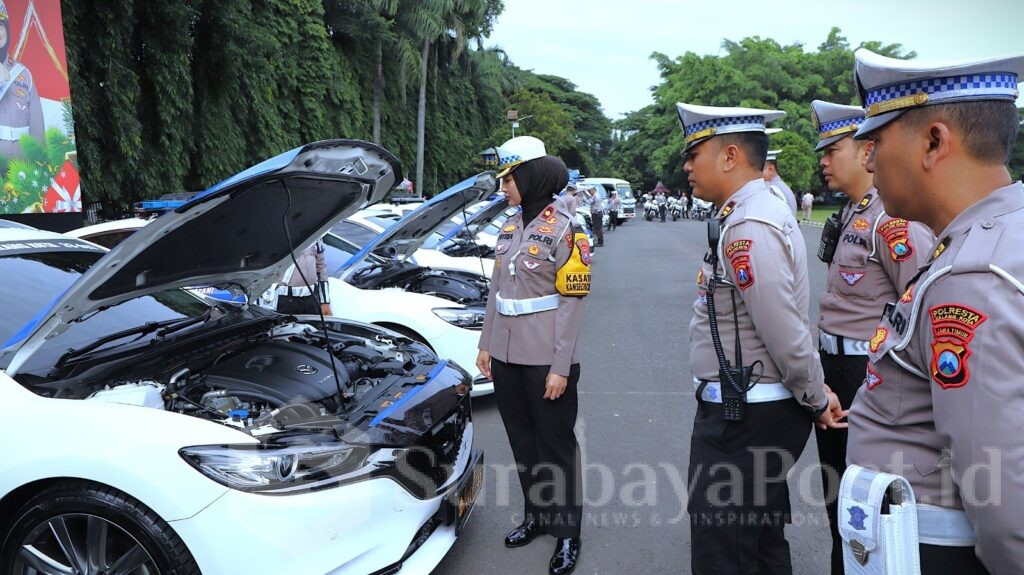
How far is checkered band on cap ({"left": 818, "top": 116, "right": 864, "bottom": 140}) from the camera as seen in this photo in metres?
2.84

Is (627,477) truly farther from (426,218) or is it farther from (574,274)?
(426,218)

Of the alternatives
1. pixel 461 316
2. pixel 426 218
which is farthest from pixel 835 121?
pixel 426 218

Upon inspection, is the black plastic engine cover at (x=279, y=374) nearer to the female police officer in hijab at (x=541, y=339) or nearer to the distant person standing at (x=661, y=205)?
the female police officer in hijab at (x=541, y=339)

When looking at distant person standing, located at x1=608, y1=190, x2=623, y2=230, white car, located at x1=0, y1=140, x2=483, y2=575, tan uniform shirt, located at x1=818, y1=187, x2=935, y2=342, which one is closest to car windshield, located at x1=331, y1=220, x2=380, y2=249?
white car, located at x1=0, y1=140, x2=483, y2=575

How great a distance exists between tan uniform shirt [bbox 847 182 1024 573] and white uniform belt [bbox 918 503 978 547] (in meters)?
0.02

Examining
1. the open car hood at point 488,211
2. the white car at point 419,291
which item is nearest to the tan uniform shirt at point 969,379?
the white car at point 419,291

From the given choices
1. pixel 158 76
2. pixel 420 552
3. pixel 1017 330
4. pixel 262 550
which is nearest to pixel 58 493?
pixel 262 550

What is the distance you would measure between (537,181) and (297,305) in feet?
12.0

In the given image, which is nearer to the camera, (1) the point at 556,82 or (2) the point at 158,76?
(2) the point at 158,76

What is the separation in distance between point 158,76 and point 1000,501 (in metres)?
16.6

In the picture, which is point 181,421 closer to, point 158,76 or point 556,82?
point 158,76

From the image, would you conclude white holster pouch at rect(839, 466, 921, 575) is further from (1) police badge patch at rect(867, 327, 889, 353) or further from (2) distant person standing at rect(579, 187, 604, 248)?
(2) distant person standing at rect(579, 187, 604, 248)

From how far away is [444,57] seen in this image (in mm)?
36844

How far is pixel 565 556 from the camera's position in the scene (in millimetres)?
3061
